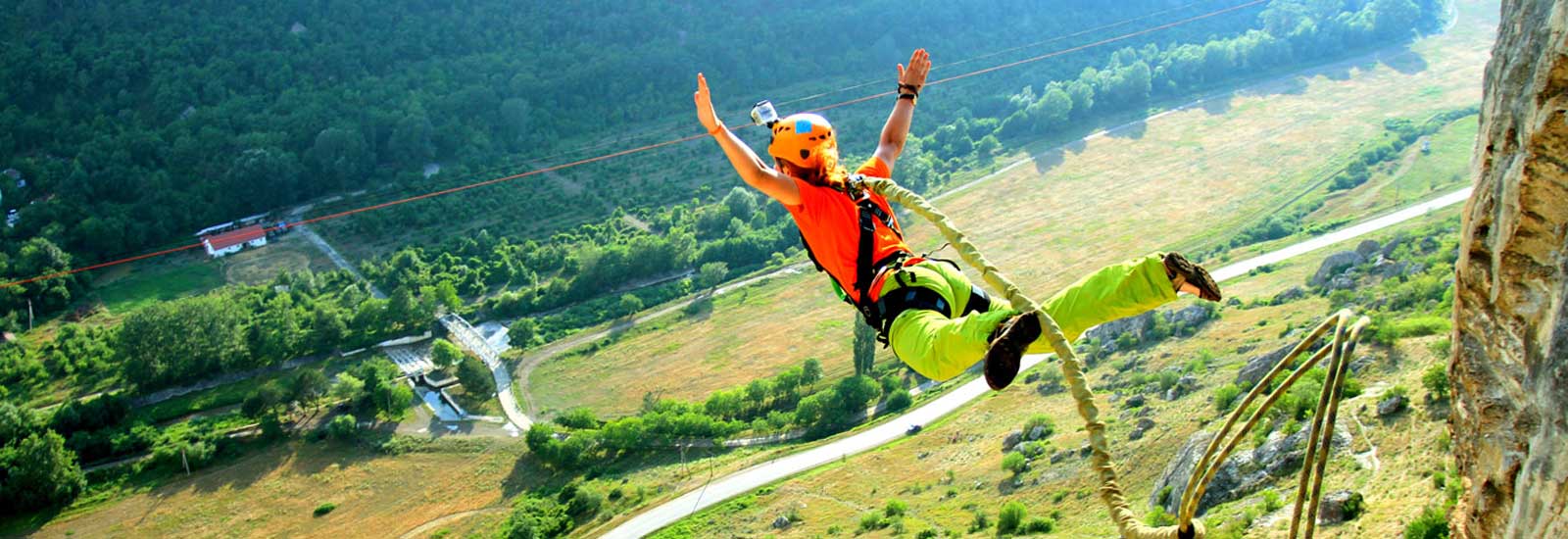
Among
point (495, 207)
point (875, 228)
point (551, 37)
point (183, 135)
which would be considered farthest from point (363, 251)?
point (875, 228)

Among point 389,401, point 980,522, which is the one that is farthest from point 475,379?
point 980,522

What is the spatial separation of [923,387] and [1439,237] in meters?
16.6

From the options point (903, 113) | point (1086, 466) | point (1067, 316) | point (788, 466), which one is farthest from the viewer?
point (788, 466)

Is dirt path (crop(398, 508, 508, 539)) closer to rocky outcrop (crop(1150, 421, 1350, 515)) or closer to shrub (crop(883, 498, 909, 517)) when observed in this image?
shrub (crop(883, 498, 909, 517))

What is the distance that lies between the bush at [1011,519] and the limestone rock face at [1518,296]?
1547cm

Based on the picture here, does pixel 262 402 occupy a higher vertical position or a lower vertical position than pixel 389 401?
higher

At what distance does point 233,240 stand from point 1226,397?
43.8 metres

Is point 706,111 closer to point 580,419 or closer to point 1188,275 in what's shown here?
point 1188,275

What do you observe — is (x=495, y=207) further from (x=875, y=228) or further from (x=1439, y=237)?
(x=875, y=228)

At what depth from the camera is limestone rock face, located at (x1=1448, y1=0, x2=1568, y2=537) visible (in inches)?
209

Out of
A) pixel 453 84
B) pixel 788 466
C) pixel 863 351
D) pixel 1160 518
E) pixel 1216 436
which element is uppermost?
pixel 453 84

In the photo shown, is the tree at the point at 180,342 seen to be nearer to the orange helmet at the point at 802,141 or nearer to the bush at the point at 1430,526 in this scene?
the orange helmet at the point at 802,141

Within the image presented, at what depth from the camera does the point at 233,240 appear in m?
50.2

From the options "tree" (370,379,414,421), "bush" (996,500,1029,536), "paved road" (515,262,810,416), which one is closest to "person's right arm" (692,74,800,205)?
"bush" (996,500,1029,536)
